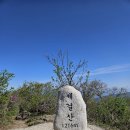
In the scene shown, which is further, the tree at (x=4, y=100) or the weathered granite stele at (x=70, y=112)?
the tree at (x=4, y=100)

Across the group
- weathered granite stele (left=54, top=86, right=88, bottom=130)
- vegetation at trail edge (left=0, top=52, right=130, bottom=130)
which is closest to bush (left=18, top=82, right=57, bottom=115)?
vegetation at trail edge (left=0, top=52, right=130, bottom=130)

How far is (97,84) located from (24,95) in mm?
6006

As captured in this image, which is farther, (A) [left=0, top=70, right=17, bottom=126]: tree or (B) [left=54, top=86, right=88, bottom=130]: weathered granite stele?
(A) [left=0, top=70, right=17, bottom=126]: tree

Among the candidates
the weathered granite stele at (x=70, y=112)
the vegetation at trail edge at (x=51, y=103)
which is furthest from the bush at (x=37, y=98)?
the weathered granite stele at (x=70, y=112)

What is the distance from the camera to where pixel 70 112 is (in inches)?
458

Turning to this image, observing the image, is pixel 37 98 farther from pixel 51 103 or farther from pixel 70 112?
pixel 70 112

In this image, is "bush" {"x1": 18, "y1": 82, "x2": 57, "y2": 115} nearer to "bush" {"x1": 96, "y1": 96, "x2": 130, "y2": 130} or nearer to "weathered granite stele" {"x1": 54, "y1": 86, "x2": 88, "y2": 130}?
"bush" {"x1": 96, "y1": 96, "x2": 130, "y2": 130}

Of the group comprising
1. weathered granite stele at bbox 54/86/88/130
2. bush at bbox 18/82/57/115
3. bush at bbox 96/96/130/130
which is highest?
bush at bbox 18/82/57/115

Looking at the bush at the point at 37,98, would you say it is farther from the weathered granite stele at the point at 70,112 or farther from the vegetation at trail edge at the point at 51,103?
the weathered granite stele at the point at 70,112

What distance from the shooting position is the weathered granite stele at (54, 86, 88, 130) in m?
11.6

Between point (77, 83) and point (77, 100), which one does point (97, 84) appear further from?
point (77, 100)

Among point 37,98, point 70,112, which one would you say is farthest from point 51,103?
point 70,112

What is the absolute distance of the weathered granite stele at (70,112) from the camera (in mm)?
11617

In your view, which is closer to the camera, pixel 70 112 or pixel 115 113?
pixel 70 112
